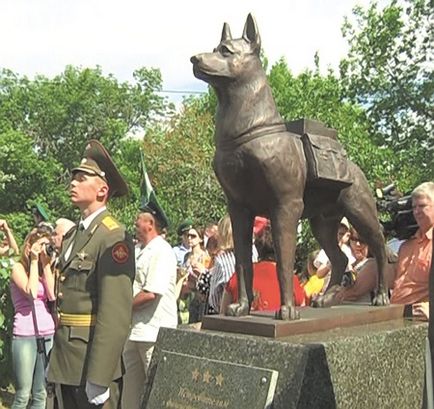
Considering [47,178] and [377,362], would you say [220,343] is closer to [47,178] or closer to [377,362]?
[377,362]

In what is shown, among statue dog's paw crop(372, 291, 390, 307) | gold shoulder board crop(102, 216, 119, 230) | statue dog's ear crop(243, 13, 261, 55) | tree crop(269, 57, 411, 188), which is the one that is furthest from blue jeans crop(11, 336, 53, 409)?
tree crop(269, 57, 411, 188)

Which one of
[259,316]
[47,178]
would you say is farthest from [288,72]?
[259,316]

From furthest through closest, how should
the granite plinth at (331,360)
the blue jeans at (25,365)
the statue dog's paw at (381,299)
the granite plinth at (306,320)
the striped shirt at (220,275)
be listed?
the blue jeans at (25,365), the striped shirt at (220,275), the statue dog's paw at (381,299), the granite plinth at (306,320), the granite plinth at (331,360)

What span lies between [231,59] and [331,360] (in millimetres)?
1416

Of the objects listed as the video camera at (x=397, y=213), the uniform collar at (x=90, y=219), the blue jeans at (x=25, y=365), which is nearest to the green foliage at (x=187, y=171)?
the blue jeans at (x=25, y=365)

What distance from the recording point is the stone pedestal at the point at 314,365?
325 centimetres

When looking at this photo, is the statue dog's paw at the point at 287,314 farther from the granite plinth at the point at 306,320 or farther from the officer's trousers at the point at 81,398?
the officer's trousers at the point at 81,398

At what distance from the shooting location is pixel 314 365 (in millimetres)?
3234

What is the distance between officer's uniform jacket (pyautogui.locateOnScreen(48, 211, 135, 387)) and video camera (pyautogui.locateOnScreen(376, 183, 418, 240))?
1765 millimetres

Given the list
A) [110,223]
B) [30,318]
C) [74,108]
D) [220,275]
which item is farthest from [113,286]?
[74,108]

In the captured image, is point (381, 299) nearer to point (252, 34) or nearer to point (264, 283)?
point (264, 283)

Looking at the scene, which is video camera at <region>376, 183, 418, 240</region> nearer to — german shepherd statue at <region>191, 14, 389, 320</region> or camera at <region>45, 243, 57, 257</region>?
german shepherd statue at <region>191, 14, 389, 320</region>

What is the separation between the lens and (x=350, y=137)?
23.9 meters

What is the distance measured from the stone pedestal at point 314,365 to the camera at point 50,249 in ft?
10.8
